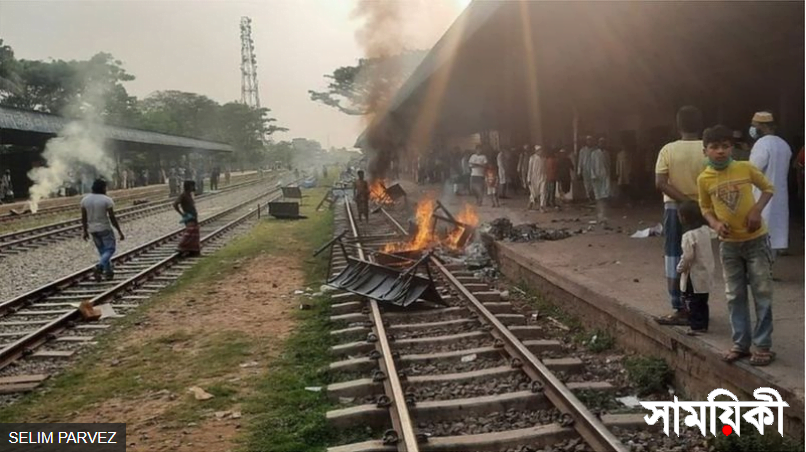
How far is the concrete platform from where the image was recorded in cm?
449

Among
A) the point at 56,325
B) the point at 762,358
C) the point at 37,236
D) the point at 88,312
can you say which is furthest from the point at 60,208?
the point at 762,358

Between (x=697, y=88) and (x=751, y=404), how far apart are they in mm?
11063

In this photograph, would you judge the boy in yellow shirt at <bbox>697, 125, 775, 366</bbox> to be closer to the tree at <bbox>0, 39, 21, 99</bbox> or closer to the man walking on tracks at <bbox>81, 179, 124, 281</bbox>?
the man walking on tracks at <bbox>81, 179, 124, 281</bbox>

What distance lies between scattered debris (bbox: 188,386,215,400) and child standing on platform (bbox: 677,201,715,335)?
408 centimetres

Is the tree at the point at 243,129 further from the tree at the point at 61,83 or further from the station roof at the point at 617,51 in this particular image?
the station roof at the point at 617,51

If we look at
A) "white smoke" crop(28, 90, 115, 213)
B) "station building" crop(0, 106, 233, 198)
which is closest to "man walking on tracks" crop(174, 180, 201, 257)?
"station building" crop(0, 106, 233, 198)

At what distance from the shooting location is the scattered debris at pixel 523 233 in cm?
1202

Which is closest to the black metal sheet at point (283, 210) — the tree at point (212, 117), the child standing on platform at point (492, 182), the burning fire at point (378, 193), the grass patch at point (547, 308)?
the burning fire at point (378, 193)

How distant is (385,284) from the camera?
870cm

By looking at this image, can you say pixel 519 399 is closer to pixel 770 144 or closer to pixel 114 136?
pixel 770 144

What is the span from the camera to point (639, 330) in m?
6.03

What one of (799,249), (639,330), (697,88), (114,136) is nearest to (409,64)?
(114,136)

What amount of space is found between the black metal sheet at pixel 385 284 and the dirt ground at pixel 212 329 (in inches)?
37.5

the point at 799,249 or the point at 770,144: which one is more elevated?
the point at 770,144
